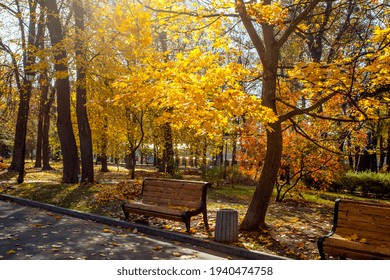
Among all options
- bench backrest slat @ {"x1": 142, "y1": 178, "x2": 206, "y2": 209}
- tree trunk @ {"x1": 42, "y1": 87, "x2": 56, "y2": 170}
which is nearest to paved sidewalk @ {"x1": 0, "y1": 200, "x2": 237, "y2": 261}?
bench backrest slat @ {"x1": 142, "y1": 178, "x2": 206, "y2": 209}

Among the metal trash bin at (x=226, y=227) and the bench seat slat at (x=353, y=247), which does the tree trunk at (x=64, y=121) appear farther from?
the bench seat slat at (x=353, y=247)

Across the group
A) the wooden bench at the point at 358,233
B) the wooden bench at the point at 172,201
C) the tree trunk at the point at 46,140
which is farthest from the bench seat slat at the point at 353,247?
the tree trunk at the point at 46,140

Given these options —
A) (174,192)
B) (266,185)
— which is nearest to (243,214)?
(266,185)

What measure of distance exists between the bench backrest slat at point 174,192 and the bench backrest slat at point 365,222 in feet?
9.59

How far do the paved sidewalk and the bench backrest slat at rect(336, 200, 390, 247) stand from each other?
193 cm

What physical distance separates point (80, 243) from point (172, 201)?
2418mm

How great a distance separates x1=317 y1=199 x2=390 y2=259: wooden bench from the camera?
5.69 metres

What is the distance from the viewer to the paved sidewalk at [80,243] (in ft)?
20.4

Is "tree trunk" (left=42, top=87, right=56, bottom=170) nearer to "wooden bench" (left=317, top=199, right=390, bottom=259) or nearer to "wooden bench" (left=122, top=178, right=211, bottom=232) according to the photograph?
"wooden bench" (left=122, top=178, right=211, bottom=232)

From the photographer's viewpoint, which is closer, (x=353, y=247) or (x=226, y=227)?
(x=353, y=247)

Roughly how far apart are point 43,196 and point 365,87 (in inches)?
381

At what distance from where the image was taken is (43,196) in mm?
12672

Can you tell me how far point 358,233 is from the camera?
6.12 m

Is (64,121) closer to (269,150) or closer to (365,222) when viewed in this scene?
(269,150)
